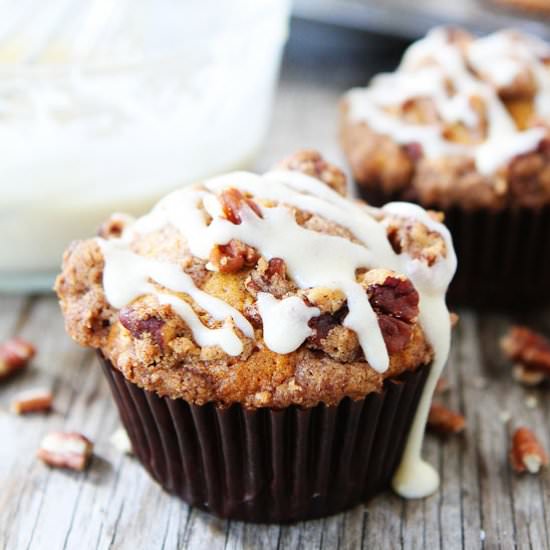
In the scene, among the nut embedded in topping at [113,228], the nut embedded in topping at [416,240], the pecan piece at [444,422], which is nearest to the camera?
the nut embedded in topping at [416,240]

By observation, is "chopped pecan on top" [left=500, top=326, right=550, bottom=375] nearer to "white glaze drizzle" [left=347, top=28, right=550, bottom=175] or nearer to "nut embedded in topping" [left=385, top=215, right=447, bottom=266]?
"white glaze drizzle" [left=347, top=28, right=550, bottom=175]

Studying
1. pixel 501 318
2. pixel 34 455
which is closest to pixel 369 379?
pixel 34 455

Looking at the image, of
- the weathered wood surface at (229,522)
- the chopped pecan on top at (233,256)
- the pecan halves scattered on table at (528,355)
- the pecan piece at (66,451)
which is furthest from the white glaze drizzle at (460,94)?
the pecan piece at (66,451)

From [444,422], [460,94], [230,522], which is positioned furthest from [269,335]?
[460,94]

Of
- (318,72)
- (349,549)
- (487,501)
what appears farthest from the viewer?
(318,72)

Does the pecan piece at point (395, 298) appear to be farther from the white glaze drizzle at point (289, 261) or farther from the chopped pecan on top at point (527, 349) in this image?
the chopped pecan on top at point (527, 349)

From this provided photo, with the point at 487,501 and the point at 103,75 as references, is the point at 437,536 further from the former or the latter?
the point at 103,75

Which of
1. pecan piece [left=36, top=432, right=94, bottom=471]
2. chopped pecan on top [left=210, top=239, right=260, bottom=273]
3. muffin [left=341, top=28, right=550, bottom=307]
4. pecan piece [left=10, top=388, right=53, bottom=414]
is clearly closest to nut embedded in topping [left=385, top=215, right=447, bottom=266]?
chopped pecan on top [left=210, top=239, right=260, bottom=273]
